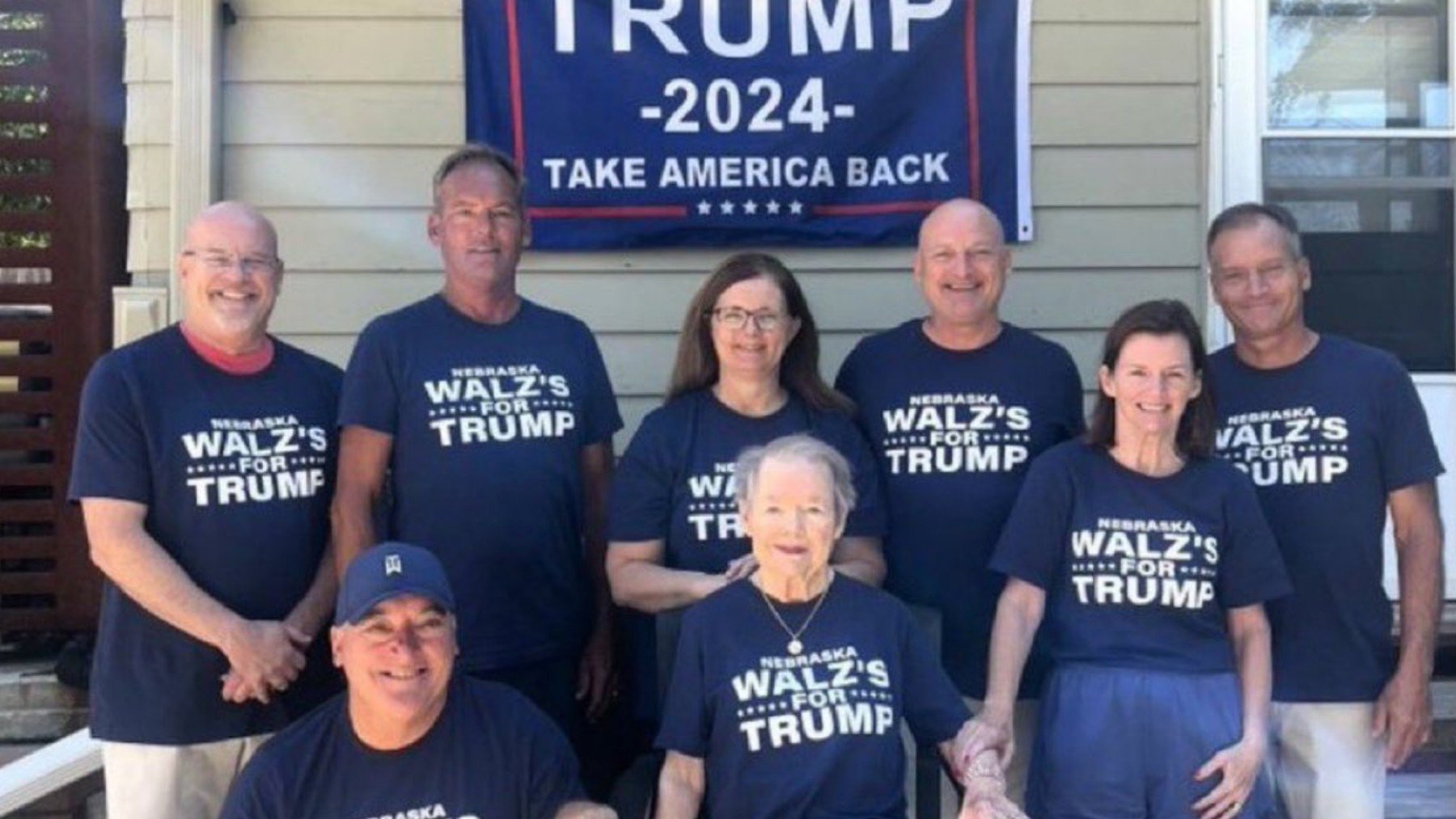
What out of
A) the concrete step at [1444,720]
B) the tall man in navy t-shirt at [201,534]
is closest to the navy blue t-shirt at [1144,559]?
the tall man in navy t-shirt at [201,534]

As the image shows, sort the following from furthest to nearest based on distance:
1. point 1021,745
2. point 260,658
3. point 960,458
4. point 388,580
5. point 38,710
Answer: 1. point 38,710
2. point 1021,745
3. point 960,458
4. point 260,658
5. point 388,580

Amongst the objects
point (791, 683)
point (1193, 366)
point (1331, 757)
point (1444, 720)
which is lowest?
point (1444, 720)

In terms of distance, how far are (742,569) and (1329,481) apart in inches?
44.4

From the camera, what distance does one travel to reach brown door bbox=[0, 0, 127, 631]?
4.89 m

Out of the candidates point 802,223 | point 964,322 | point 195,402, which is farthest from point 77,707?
point 964,322

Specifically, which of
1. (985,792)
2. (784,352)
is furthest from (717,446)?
(985,792)

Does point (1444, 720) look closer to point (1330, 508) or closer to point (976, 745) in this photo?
point (1330, 508)

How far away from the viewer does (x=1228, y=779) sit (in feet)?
9.58

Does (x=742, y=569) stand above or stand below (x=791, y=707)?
above

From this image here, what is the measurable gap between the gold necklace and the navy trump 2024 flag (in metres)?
2.01

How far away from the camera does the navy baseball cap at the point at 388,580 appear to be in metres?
2.61

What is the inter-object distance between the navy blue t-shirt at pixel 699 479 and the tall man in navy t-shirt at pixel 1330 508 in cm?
70

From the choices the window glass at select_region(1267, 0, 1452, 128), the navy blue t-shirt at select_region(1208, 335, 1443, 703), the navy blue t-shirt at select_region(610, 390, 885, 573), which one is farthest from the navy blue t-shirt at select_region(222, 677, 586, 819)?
the window glass at select_region(1267, 0, 1452, 128)

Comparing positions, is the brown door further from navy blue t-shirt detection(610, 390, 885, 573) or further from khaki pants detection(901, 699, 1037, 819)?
khaki pants detection(901, 699, 1037, 819)
